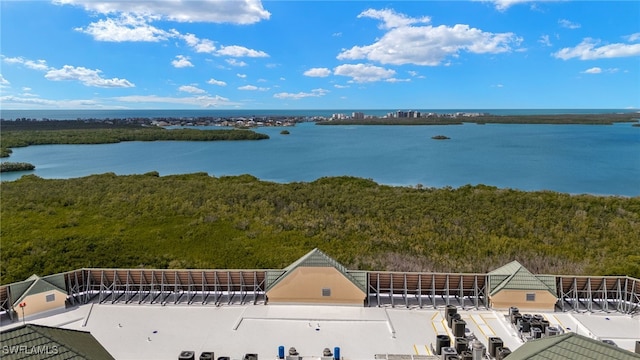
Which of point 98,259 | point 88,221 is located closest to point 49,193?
point 88,221

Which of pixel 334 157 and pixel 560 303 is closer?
pixel 560 303

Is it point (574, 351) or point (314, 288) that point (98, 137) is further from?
point (574, 351)

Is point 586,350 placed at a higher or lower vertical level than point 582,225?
higher

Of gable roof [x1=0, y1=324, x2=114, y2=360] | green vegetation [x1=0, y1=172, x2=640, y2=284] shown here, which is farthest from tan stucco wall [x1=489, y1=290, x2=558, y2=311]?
gable roof [x1=0, y1=324, x2=114, y2=360]

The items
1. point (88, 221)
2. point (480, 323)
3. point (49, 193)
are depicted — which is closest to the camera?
point (480, 323)

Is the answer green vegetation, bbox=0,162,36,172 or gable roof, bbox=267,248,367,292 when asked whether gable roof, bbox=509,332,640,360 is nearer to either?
gable roof, bbox=267,248,367,292

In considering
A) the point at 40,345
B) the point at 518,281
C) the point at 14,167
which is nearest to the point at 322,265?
the point at 518,281

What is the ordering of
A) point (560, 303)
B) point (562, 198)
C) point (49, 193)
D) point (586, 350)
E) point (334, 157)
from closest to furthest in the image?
point (586, 350) → point (560, 303) → point (562, 198) → point (49, 193) → point (334, 157)

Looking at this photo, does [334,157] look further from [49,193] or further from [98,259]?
[98,259]
